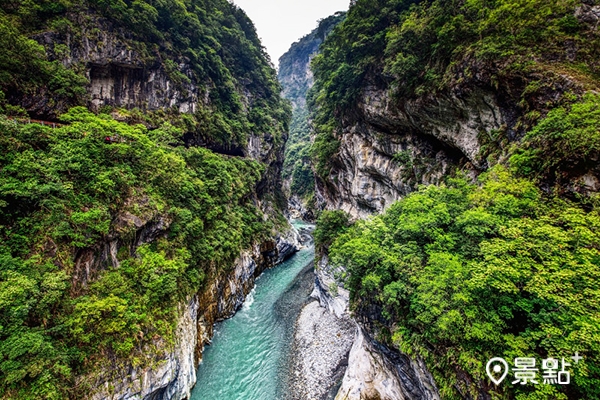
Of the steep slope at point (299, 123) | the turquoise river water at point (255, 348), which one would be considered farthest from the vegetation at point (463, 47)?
the steep slope at point (299, 123)

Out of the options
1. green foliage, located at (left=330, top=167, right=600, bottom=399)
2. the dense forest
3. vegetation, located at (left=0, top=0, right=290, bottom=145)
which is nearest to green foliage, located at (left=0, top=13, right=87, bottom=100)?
vegetation, located at (left=0, top=0, right=290, bottom=145)

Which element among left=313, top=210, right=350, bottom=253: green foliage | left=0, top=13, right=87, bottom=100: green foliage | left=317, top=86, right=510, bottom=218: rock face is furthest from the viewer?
left=313, top=210, right=350, bottom=253: green foliage

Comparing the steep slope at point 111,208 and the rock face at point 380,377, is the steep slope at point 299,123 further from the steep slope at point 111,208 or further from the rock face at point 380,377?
the rock face at point 380,377

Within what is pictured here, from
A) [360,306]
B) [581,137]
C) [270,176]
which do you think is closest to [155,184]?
[360,306]

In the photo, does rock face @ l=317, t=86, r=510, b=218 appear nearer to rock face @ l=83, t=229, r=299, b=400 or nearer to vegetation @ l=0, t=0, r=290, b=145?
rock face @ l=83, t=229, r=299, b=400

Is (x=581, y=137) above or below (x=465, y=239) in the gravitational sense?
above

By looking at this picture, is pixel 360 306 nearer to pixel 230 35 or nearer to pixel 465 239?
pixel 465 239

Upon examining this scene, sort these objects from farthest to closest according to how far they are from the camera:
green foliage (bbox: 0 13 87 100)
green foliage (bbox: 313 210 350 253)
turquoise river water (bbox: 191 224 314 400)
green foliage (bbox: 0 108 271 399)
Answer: green foliage (bbox: 313 210 350 253) → turquoise river water (bbox: 191 224 314 400) → green foliage (bbox: 0 13 87 100) → green foliage (bbox: 0 108 271 399)
